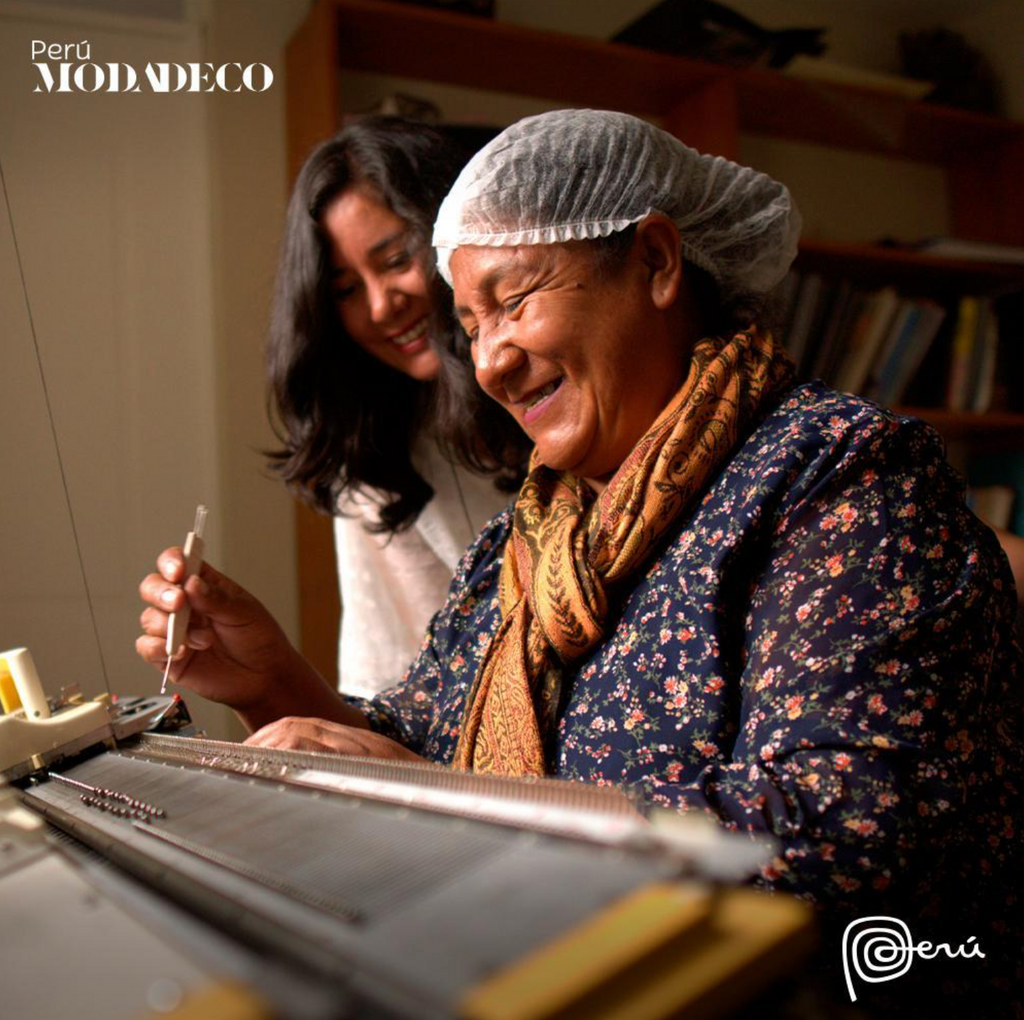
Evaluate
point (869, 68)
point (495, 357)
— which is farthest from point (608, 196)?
point (869, 68)

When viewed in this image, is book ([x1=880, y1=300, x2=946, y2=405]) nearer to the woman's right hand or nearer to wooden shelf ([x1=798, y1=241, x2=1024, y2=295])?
wooden shelf ([x1=798, y1=241, x2=1024, y2=295])

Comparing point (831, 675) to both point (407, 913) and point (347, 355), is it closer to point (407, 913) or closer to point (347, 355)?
point (407, 913)

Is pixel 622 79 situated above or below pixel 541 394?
above

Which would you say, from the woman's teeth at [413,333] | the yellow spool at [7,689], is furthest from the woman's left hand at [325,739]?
the woman's teeth at [413,333]

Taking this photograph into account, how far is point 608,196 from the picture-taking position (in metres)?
1.22

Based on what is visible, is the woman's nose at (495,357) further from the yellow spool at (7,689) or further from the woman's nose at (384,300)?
the yellow spool at (7,689)

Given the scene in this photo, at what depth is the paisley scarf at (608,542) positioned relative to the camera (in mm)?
1134

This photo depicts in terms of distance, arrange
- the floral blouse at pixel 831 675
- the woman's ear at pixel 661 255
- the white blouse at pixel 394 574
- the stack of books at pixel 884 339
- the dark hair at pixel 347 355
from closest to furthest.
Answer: the floral blouse at pixel 831 675
the woman's ear at pixel 661 255
the dark hair at pixel 347 355
the white blouse at pixel 394 574
the stack of books at pixel 884 339

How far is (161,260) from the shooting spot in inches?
86.9

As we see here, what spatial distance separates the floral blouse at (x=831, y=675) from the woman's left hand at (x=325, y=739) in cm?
18

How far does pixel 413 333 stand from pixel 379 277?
0.34 ft

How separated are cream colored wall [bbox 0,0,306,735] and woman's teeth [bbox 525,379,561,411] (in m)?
0.70

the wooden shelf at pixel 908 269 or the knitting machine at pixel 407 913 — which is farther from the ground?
the knitting machine at pixel 407 913

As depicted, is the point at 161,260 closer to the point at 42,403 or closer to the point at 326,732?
the point at 42,403
